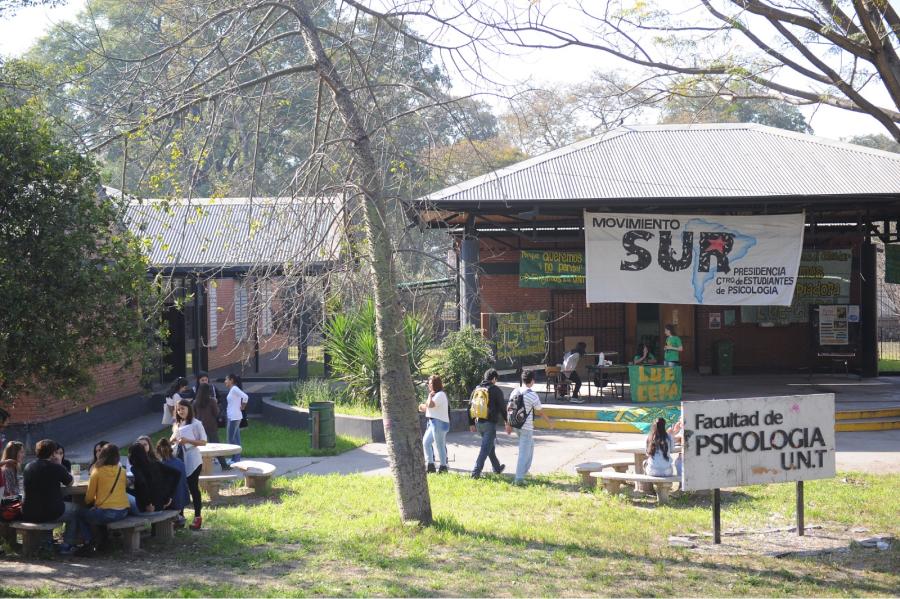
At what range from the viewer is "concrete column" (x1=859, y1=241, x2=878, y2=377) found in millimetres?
22109

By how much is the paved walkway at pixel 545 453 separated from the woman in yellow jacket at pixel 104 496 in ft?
16.8

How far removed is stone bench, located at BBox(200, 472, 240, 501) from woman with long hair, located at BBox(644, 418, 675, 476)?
552 cm

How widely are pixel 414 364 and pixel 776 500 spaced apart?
9.46m

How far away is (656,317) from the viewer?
79.7 ft

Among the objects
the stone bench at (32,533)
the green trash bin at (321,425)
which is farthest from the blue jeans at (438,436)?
the stone bench at (32,533)

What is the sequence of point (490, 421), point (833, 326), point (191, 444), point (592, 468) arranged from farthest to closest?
point (833, 326)
point (490, 421)
point (592, 468)
point (191, 444)

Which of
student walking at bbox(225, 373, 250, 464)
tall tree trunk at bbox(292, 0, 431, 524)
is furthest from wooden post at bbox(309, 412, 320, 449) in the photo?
tall tree trunk at bbox(292, 0, 431, 524)

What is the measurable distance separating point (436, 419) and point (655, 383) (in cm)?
714

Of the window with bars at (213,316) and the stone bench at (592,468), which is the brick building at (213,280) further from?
the stone bench at (592,468)

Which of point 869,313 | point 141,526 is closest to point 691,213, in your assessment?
point 869,313

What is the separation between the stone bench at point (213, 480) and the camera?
11.9m

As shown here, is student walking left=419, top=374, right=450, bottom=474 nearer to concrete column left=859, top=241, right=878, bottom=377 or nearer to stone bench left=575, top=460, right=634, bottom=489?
stone bench left=575, top=460, right=634, bottom=489

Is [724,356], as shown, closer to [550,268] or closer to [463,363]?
[550,268]

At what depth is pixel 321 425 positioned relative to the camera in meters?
16.1
